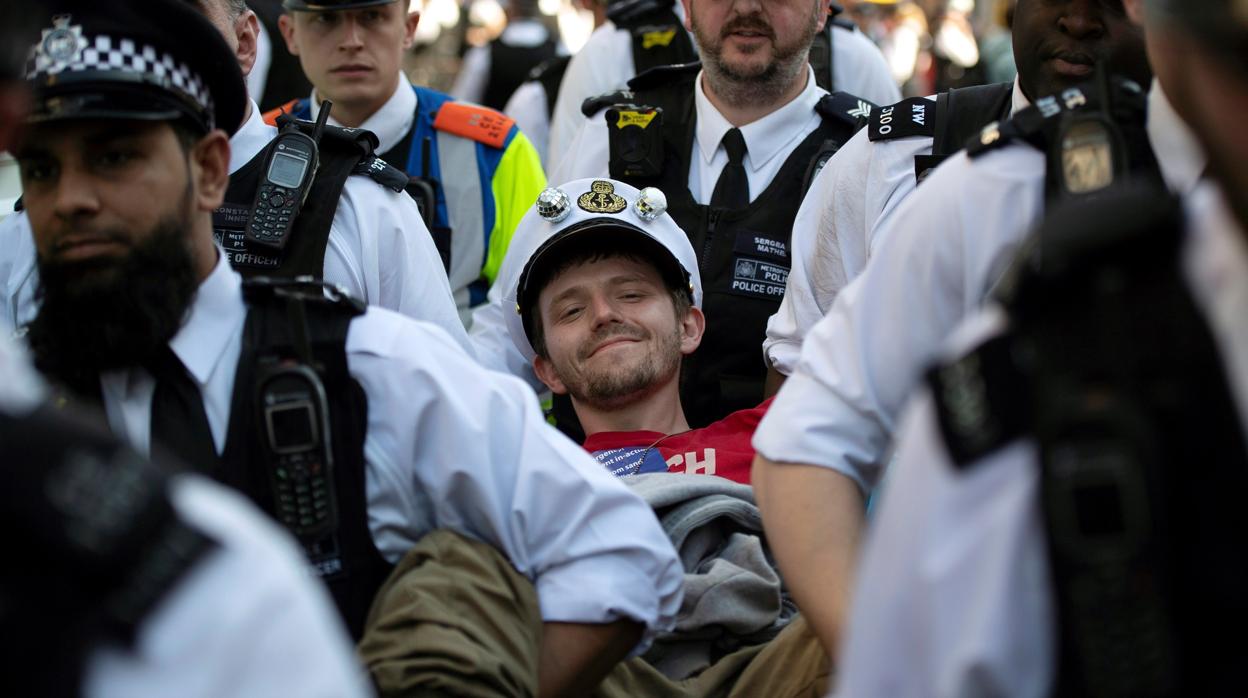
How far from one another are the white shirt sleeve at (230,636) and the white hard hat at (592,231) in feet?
9.04

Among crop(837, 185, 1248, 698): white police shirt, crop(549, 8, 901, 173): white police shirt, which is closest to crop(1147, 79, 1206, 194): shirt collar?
crop(837, 185, 1248, 698): white police shirt

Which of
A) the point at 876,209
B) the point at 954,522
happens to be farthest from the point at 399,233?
the point at 954,522

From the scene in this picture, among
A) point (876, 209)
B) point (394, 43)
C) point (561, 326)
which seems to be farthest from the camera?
point (394, 43)

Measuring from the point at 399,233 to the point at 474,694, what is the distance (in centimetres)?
178

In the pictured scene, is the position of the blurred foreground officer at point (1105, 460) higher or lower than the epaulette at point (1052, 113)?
lower

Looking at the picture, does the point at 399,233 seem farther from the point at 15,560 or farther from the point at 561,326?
the point at 15,560

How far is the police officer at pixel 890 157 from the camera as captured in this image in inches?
136

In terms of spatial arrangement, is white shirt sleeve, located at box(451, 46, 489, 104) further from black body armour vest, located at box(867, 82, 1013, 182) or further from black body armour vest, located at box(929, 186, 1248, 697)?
black body armour vest, located at box(929, 186, 1248, 697)

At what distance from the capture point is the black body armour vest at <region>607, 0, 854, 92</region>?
6266mm

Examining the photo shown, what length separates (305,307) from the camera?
2594 millimetres

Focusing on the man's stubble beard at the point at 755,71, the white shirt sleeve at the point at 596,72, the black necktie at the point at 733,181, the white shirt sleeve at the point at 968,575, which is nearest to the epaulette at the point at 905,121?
the black necktie at the point at 733,181

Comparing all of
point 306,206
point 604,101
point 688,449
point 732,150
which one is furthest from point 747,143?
point 306,206

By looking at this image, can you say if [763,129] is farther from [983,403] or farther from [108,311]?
[983,403]

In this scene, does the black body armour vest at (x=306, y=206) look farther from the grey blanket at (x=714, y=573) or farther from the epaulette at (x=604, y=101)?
the epaulette at (x=604, y=101)
